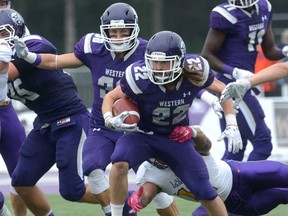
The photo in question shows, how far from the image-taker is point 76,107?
711cm

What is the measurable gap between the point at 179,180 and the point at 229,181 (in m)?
0.33

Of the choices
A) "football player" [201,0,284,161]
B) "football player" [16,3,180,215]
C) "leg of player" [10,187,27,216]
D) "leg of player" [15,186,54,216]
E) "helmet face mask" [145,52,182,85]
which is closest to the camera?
"helmet face mask" [145,52,182,85]

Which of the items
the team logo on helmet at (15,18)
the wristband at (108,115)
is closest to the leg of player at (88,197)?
the wristband at (108,115)

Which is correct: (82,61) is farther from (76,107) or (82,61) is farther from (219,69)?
(219,69)

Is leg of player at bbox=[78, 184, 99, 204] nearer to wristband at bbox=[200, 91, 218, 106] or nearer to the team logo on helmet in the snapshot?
wristband at bbox=[200, 91, 218, 106]

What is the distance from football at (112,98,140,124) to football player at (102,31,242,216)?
34 mm

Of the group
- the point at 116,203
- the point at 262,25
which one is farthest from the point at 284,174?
the point at 262,25

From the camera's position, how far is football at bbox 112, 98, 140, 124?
6.02 m

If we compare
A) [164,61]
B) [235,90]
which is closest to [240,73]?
[235,90]

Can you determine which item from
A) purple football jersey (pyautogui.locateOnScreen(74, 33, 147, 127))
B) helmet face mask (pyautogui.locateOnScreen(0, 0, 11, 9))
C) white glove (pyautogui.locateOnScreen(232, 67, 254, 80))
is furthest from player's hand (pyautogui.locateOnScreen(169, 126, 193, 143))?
helmet face mask (pyautogui.locateOnScreen(0, 0, 11, 9))

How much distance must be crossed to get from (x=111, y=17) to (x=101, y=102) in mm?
586

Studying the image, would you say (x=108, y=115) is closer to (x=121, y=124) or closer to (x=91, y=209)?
(x=121, y=124)

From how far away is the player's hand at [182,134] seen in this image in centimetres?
611

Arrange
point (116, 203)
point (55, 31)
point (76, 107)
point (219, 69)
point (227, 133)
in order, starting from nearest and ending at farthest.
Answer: point (116, 203)
point (227, 133)
point (76, 107)
point (219, 69)
point (55, 31)
